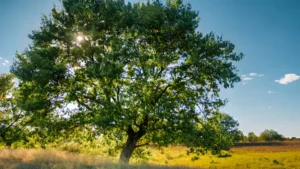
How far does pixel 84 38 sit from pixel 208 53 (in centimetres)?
977

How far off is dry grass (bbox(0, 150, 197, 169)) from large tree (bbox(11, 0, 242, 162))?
299 centimetres

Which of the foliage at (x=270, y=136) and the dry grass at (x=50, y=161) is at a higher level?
the foliage at (x=270, y=136)

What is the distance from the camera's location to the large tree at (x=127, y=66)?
1864 centimetres

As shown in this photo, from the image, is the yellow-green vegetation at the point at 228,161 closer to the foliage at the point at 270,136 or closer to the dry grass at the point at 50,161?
the dry grass at the point at 50,161

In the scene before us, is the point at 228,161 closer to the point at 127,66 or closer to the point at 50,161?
the point at 127,66

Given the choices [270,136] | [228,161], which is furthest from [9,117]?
[270,136]

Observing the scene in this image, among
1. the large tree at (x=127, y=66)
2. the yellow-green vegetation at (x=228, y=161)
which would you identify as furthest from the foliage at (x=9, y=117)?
the yellow-green vegetation at (x=228, y=161)

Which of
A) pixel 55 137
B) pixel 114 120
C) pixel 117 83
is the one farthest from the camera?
pixel 55 137

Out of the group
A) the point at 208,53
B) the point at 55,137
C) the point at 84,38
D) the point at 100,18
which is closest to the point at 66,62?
the point at 84,38

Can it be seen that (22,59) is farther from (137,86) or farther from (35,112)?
(137,86)

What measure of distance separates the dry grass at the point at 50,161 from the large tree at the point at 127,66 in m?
2.99

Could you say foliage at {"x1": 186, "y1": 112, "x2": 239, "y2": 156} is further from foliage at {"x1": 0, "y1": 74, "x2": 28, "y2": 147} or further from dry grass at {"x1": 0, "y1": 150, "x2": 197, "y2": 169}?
foliage at {"x1": 0, "y1": 74, "x2": 28, "y2": 147}

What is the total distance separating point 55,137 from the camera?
21.2 metres

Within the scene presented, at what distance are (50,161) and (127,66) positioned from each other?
28.3ft
